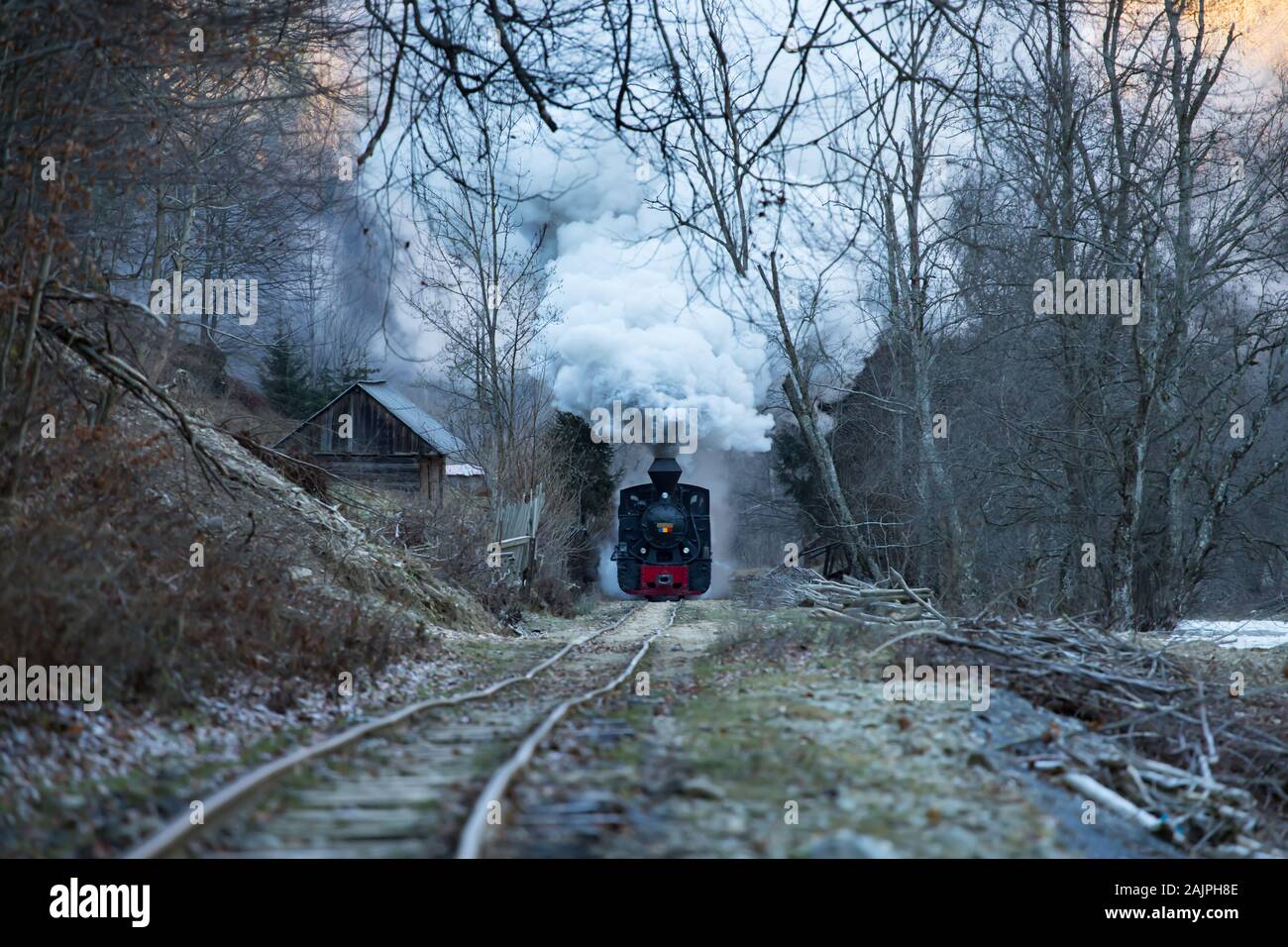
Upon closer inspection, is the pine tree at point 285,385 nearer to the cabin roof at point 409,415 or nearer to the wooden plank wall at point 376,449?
the cabin roof at point 409,415

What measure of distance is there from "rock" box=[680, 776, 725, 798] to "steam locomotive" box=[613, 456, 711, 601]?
2545 cm

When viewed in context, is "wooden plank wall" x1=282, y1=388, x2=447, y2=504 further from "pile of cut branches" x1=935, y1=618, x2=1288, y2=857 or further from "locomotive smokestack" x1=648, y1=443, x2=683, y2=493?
"pile of cut branches" x1=935, y1=618, x2=1288, y2=857

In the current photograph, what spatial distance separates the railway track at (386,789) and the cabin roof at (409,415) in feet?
83.1

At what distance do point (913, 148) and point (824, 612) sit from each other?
13064 millimetres

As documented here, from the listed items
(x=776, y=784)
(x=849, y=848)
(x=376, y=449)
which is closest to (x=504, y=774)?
(x=776, y=784)

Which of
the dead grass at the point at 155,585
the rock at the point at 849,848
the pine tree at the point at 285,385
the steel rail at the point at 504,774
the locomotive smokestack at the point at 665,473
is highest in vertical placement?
the pine tree at the point at 285,385

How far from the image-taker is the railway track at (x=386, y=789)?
533 cm

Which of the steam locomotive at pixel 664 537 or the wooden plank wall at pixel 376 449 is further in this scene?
the wooden plank wall at pixel 376 449

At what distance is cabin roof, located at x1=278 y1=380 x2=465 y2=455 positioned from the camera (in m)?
34.9

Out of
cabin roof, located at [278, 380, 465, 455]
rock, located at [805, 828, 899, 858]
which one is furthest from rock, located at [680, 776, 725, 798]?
cabin roof, located at [278, 380, 465, 455]

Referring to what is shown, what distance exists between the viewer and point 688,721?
368 inches

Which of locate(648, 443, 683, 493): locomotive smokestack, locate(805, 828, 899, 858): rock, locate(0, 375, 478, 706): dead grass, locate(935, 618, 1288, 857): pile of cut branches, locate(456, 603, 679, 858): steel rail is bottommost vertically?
locate(935, 618, 1288, 857): pile of cut branches

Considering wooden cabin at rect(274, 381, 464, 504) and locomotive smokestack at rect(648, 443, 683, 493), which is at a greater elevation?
wooden cabin at rect(274, 381, 464, 504)

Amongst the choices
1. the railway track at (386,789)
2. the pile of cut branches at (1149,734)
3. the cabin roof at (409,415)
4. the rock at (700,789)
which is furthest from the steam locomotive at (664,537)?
the rock at (700,789)
